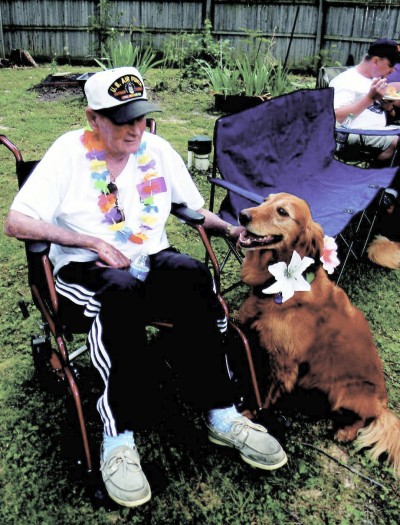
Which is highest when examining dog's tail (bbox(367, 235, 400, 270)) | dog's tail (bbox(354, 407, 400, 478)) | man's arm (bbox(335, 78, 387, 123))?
man's arm (bbox(335, 78, 387, 123))

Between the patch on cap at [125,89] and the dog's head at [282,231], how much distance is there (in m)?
0.67

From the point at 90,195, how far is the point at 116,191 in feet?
0.38

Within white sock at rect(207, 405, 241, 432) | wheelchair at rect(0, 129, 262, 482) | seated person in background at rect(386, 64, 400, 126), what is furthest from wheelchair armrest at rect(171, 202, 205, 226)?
seated person in background at rect(386, 64, 400, 126)

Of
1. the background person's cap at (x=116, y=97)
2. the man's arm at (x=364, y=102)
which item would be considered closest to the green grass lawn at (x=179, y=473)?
the background person's cap at (x=116, y=97)

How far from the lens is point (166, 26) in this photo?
10.2m

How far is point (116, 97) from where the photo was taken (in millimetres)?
1963

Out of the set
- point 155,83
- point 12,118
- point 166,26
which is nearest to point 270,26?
point 166,26

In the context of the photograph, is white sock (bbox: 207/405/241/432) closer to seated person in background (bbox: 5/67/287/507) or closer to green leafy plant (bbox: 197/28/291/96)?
seated person in background (bbox: 5/67/287/507)

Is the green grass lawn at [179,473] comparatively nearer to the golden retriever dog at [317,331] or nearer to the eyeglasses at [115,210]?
the golden retriever dog at [317,331]

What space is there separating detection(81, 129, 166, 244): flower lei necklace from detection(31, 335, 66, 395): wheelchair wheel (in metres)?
0.58

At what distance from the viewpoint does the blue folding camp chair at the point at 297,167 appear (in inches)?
116

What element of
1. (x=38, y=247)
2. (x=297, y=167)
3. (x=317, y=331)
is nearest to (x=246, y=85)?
(x=297, y=167)

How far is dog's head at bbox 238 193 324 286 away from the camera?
2180 millimetres

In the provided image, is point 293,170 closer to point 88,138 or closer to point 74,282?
point 88,138
